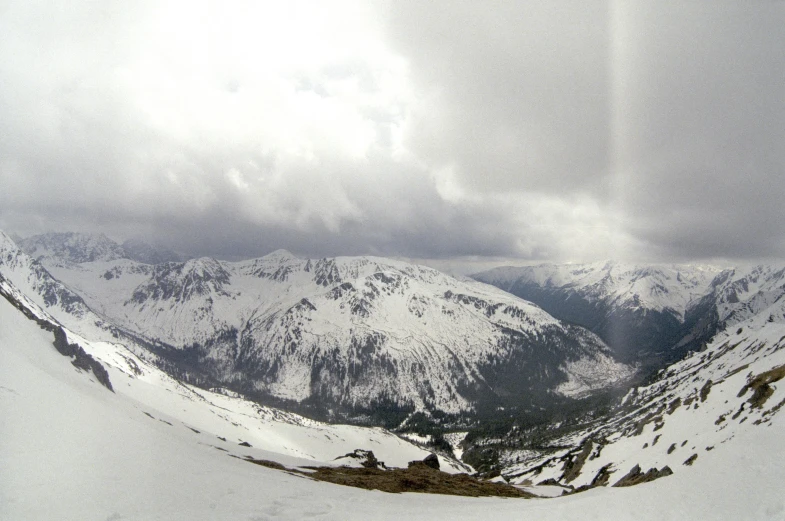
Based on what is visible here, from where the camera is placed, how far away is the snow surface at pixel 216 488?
14055mm

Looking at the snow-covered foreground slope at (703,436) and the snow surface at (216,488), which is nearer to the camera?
the snow surface at (216,488)

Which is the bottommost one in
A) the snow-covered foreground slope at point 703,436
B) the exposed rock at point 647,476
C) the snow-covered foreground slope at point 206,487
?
the snow-covered foreground slope at point 206,487

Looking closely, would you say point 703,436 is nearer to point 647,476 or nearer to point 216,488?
point 647,476

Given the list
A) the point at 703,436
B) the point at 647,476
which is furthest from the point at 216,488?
the point at 703,436

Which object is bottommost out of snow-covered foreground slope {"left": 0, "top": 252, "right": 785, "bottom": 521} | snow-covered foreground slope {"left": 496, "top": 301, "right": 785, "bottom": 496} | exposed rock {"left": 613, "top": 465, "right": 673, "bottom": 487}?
snow-covered foreground slope {"left": 0, "top": 252, "right": 785, "bottom": 521}

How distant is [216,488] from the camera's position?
58.4 ft

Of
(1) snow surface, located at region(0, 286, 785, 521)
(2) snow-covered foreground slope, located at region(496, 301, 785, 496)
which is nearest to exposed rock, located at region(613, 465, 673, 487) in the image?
(2) snow-covered foreground slope, located at region(496, 301, 785, 496)

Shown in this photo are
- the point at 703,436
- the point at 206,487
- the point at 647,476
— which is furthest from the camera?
the point at 703,436

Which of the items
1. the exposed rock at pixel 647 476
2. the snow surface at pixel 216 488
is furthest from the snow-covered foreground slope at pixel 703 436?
the exposed rock at pixel 647 476

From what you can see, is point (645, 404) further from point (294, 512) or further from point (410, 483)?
point (294, 512)

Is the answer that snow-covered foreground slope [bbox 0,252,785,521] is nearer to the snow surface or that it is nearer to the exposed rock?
the snow surface

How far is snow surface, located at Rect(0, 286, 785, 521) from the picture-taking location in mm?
14055

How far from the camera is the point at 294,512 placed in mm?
15523

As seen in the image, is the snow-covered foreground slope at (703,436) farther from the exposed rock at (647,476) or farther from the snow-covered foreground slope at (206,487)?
the exposed rock at (647,476)
